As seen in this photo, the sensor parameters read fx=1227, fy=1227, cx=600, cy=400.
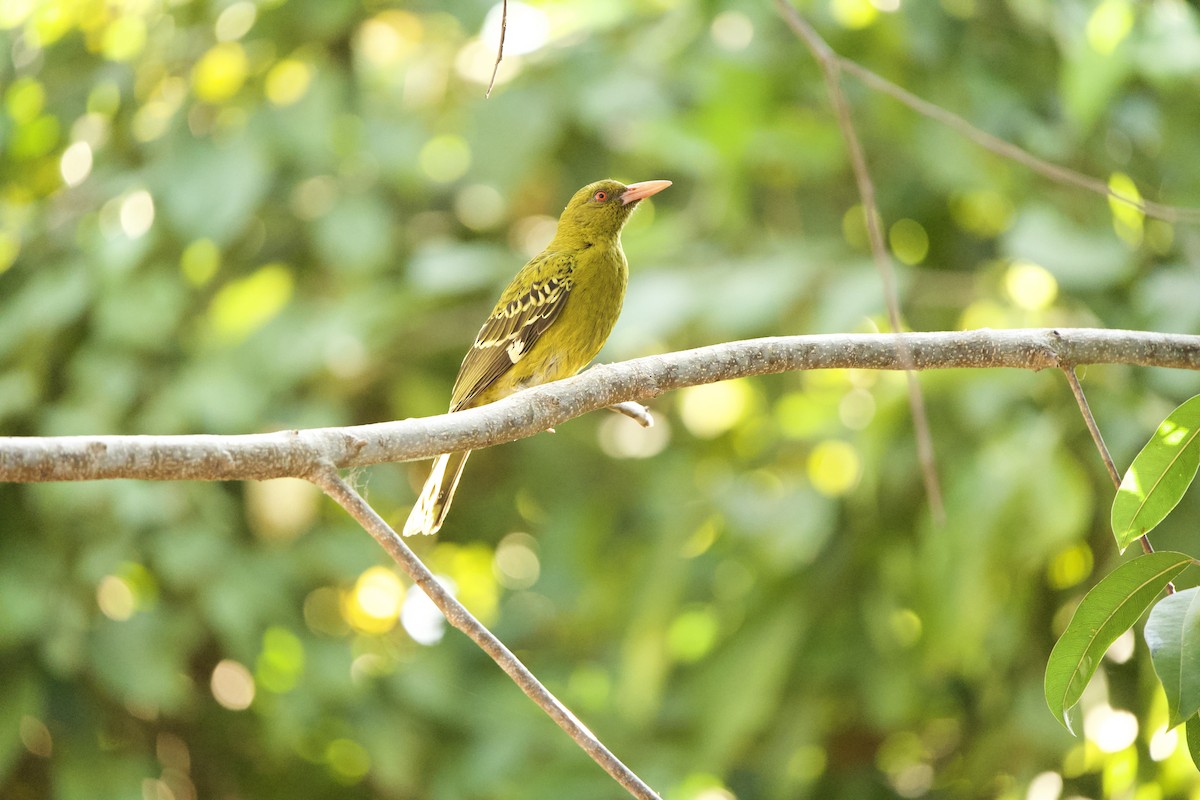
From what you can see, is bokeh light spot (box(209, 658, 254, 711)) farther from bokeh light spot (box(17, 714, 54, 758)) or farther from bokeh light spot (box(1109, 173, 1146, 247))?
bokeh light spot (box(1109, 173, 1146, 247))

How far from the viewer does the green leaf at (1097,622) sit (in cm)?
201

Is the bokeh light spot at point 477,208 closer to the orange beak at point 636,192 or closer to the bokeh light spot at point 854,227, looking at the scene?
the bokeh light spot at point 854,227

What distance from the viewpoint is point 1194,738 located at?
6.69ft

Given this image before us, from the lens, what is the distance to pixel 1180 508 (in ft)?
12.4

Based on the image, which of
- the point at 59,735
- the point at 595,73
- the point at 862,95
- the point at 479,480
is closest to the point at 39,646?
the point at 59,735

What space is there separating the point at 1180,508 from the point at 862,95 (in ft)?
8.19

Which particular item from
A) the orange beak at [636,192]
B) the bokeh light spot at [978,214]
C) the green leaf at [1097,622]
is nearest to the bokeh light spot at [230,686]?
the orange beak at [636,192]

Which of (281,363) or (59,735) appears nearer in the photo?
(281,363)

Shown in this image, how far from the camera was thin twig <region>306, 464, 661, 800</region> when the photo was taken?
1.74 meters

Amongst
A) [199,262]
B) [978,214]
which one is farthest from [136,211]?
[978,214]

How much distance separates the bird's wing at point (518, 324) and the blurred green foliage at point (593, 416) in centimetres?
55

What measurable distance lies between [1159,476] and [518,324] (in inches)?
89.1

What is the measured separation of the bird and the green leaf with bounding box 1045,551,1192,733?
207cm

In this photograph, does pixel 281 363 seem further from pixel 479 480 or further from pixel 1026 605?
pixel 1026 605
